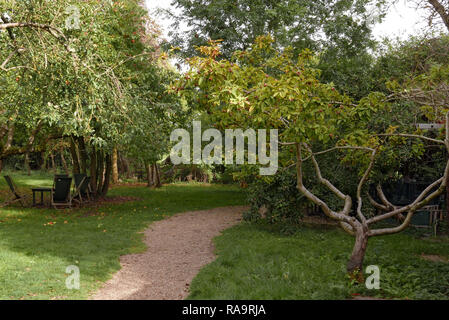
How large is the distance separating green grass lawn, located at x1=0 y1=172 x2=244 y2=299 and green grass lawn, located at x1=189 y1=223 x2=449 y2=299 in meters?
1.84

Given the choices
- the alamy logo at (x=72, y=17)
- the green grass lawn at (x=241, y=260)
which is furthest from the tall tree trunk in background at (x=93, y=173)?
the alamy logo at (x=72, y=17)

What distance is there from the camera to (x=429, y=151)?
A: 11.0 meters

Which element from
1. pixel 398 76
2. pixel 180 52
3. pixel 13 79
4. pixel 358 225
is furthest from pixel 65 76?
pixel 398 76

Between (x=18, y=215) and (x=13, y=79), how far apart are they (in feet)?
15.4

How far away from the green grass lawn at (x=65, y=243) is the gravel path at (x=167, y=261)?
0.83 feet

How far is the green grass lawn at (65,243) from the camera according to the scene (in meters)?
5.56

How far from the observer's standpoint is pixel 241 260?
685 centimetres

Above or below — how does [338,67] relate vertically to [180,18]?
below

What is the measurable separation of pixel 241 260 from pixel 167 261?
1.48m

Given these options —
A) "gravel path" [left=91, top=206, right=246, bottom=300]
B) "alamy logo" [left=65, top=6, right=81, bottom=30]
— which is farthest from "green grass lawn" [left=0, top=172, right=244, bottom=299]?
"alamy logo" [left=65, top=6, right=81, bottom=30]

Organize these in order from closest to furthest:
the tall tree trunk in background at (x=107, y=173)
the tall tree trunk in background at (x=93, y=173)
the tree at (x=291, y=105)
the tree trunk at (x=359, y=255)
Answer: the tree at (x=291, y=105) → the tree trunk at (x=359, y=255) → the tall tree trunk in background at (x=93, y=173) → the tall tree trunk in background at (x=107, y=173)

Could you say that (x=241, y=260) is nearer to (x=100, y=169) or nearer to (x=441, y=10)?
(x=441, y=10)

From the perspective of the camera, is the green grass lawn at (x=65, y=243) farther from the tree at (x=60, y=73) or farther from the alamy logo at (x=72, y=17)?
the alamy logo at (x=72, y=17)
